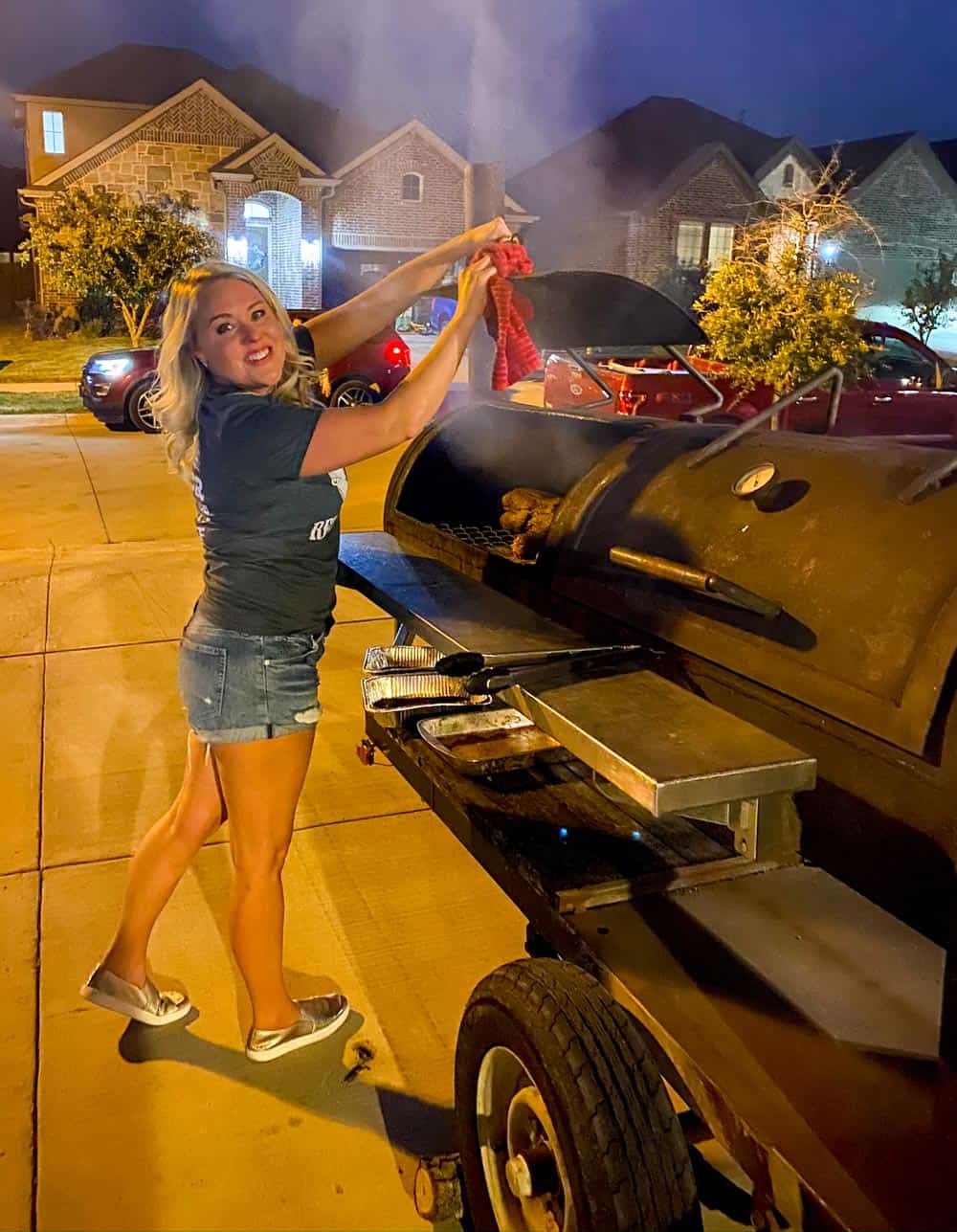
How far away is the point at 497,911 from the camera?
3.33 meters

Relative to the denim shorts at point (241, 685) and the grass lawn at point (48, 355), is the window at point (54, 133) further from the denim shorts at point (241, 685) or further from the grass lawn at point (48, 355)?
the denim shorts at point (241, 685)

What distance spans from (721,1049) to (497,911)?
1.53 metres

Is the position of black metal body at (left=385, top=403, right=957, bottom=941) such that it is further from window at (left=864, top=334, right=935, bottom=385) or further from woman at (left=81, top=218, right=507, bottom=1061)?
window at (left=864, top=334, right=935, bottom=385)

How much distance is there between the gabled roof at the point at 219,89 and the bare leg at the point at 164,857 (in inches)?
1080

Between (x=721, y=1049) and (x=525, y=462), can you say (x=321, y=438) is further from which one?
(x=525, y=462)

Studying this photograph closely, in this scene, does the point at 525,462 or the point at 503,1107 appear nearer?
the point at 503,1107

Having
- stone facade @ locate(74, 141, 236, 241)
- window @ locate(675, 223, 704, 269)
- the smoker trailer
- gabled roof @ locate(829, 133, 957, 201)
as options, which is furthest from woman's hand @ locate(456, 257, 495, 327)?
gabled roof @ locate(829, 133, 957, 201)

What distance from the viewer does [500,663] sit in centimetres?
249

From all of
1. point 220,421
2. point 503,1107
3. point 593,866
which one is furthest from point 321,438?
point 503,1107

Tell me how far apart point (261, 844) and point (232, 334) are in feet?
3.69

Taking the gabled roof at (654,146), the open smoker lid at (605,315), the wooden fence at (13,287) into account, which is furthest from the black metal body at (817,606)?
the wooden fence at (13,287)

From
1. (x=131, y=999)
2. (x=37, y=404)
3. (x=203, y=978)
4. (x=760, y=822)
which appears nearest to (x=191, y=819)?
(x=131, y=999)

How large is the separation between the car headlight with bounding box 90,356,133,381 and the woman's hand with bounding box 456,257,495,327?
11833 mm

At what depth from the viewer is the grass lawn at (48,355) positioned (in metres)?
19.7
